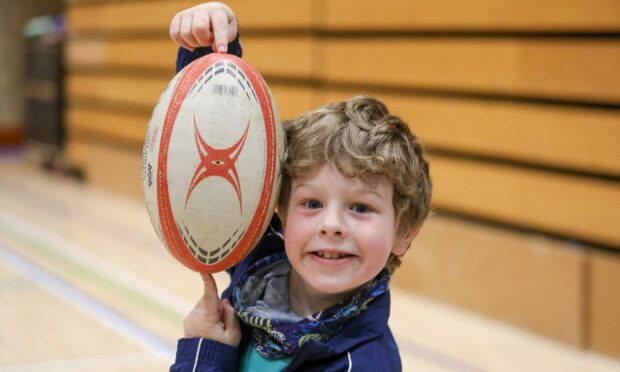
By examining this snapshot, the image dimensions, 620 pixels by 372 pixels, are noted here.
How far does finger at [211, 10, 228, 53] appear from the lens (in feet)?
5.82

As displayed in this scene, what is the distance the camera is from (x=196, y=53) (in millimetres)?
1894

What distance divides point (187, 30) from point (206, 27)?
40 mm

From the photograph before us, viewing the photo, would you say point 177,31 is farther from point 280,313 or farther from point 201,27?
point 280,313

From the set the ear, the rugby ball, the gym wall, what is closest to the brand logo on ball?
the rugby ball

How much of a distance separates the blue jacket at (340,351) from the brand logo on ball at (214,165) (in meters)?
0.27

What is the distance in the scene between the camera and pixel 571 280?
13.7ft

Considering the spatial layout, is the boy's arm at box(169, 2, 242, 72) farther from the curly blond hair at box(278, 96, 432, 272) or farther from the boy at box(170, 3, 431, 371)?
the curly blond hair at box(278, 96, 432, 272)

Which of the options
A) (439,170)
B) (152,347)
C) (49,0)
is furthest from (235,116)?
(49,0)

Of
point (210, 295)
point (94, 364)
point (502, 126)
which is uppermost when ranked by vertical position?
point (210, 295)

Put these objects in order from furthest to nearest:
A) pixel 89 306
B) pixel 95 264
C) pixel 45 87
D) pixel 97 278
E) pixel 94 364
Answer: pixel 45 87
pixel 95 264
pixel 97 278
pixel 89 306
pixel 94 364

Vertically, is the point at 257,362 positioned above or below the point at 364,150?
below

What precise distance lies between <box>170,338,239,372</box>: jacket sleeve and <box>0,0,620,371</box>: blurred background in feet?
6.96

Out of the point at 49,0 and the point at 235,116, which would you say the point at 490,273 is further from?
the point at 49,0

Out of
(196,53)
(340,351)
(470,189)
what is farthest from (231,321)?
(470,189)
